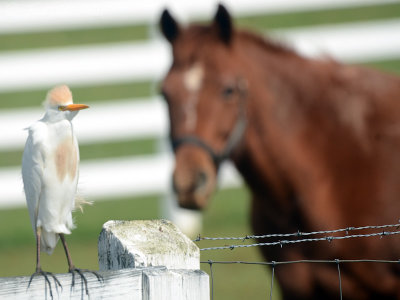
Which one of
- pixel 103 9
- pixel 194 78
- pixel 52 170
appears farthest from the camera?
pixel 103 9

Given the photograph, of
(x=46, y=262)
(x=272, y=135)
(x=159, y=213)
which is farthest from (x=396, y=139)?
(x=159, y=213)

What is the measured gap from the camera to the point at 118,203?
8617 millimetres

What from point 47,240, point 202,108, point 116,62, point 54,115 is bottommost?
point 47,240

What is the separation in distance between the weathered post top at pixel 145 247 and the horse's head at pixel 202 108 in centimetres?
173

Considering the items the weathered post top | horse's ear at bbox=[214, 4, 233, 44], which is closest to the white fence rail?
horse's ear at bbox=[214, 4, 233, 44]

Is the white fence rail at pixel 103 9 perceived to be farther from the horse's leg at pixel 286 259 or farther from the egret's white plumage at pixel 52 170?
the egret's white plumage at pixel 52 170

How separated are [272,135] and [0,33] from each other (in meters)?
6.33

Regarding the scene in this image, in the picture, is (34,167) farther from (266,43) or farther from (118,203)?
(118,203)

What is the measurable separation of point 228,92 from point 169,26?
1.91 ft

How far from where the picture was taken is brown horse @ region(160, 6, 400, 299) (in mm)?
3652

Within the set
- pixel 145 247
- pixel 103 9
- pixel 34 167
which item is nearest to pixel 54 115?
pixel 34 167

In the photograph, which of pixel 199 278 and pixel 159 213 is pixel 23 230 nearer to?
pixel 159 213

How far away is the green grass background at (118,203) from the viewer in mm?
6656

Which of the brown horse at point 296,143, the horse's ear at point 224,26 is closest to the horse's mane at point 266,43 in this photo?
the brown horse at point 296,143
